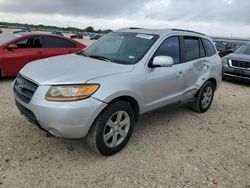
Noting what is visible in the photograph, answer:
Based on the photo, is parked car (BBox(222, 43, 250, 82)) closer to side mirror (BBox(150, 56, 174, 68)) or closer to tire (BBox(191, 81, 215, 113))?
tire (BBox(191, 81, 215, 113))

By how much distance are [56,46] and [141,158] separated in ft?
17.9

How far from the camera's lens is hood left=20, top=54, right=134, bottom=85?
9.05 ft

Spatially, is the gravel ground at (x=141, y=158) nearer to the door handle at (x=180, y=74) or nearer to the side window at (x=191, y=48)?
the door handle at (x=180, y=74)

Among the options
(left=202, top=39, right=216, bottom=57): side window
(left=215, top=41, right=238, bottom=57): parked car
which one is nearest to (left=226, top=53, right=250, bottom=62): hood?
(left=215, top=41, right=238, bottom=57): parked car

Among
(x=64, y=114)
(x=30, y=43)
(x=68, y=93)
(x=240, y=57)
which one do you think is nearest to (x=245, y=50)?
(x=240, y=57)

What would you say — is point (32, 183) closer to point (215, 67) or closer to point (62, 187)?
point (62, 187)

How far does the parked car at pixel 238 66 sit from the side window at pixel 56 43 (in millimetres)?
5892

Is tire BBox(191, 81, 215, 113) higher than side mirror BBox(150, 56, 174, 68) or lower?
lower

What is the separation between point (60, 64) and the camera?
3314 mm

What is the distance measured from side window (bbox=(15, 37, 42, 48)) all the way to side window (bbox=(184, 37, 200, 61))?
4687mm

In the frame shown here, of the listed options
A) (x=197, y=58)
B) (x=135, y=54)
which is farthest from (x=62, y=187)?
(x=197, y=58)

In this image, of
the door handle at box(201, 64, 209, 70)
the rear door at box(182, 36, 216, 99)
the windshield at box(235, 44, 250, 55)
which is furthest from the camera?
the windshield at box(235, 44, 250, 55)

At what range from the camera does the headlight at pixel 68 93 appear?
265 centimetres

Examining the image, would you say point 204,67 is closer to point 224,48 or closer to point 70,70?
point 70,70
